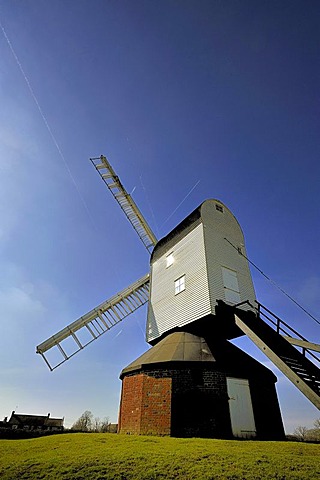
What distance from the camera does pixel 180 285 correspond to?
15.4 m

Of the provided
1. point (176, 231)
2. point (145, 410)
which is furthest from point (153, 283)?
point (145, 410)

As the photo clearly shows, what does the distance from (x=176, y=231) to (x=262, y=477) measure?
13.9 m

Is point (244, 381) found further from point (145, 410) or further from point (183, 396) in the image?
point (145, 410)

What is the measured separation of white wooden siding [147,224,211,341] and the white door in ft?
10.7

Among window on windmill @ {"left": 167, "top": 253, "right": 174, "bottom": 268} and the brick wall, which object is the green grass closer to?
the brick wall

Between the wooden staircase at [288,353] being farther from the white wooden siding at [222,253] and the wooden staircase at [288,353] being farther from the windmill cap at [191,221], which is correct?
the windmill cap at [191,221]

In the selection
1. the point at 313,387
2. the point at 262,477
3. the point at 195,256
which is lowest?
the point at 262,477

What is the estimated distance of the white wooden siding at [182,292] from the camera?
13.8 m

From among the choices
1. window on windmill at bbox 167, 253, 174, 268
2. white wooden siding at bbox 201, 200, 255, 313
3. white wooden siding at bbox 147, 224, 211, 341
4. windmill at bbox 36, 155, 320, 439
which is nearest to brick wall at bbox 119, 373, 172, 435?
windmill at bbox 36, 155, 320, 439

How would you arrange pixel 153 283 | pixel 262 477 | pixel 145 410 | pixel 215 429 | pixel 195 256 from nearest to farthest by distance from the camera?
pixel 262 477 → pixel 215 429 → pixel 145 410 → pixel 195 256 → pixel 153 283

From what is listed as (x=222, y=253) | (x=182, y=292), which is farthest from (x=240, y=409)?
(x=222, y=253)

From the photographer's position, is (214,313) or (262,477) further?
(214,313)

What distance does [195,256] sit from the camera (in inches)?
595

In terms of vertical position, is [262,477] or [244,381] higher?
[244,381]
